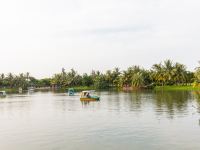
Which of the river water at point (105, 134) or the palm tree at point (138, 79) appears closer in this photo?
the river water at point (105, 134)

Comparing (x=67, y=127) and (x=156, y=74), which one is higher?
(x=156, y=74)

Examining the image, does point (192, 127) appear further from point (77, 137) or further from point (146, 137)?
point (77, 137)

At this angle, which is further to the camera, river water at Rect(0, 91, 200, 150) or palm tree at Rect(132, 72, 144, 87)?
palm tree at Rect(132, 72, 144, 87)

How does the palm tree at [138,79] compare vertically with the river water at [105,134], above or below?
above

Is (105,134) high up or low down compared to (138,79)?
down

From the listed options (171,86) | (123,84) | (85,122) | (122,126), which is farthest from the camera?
(123,84)

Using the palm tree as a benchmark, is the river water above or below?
below

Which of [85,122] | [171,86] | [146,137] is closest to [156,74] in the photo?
[171,86]

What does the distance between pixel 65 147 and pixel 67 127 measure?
11100 mm

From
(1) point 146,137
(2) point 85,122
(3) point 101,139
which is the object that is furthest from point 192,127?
(2) point 85,122

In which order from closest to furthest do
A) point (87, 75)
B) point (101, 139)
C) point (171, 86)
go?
1. point (101, 139)
2. point (171, 86)
3. point (87, 75)

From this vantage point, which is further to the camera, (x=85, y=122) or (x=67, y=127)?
(x=85, y=122)

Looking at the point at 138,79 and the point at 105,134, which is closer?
the point at 105,134

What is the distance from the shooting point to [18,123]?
43594 millimetres
